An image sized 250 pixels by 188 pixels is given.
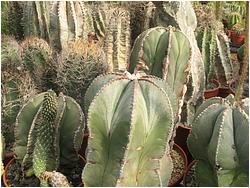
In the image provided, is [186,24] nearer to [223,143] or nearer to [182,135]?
[182,135]

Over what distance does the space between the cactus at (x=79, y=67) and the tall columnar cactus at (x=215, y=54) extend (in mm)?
914

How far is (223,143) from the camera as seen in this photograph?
1.57 metres

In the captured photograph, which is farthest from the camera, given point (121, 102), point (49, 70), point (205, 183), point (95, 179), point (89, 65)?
point (49, 70)

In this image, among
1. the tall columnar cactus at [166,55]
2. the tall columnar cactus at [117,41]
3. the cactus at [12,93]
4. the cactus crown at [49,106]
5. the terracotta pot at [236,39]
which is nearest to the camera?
the cactus crown at [49,106]

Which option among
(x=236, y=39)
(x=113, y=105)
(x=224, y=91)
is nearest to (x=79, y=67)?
(x=113, y=105)

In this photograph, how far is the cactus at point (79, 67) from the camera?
Answer: 2018mm

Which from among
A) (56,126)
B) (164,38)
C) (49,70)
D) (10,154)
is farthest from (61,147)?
(164,38)

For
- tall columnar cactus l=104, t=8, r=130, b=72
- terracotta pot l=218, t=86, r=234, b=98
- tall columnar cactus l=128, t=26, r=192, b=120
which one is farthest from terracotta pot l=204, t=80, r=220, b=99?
tall columnar cactus l=128, t=26, r=192, b=120

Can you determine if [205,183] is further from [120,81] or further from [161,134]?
[120,81]

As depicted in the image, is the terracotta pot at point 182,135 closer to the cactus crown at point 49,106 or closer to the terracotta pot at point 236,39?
the cactus crown at point 49,106

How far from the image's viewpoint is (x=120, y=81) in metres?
1.48

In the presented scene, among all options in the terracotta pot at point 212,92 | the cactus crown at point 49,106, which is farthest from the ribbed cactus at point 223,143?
the terracotta pot at point 212,92

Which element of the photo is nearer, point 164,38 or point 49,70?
point 164,38

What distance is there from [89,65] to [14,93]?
1.17 ft
